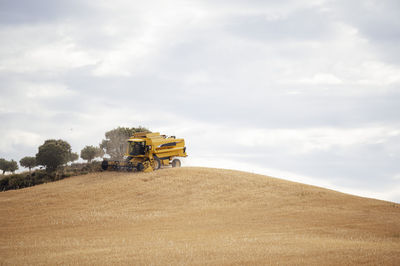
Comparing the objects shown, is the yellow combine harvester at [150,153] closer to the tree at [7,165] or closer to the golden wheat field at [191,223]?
the golden wheat field at [191,223]

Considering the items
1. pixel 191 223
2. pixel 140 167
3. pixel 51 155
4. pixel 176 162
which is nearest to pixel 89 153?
pixel 51 155

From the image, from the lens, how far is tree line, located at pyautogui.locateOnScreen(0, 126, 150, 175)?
4569cm

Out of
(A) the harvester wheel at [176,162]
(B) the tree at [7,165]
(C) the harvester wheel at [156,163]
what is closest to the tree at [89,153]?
(B) the tree at [7,165]

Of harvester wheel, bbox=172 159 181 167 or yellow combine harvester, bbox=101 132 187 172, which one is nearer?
yellow combine harvester, bbox=101 132 187 172

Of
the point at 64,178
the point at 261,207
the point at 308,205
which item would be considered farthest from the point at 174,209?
the point at 64,178

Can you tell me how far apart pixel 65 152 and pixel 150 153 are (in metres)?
16.5

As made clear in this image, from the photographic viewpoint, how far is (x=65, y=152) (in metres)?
46.5

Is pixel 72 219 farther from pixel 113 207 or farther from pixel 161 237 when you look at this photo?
pixel 161 237

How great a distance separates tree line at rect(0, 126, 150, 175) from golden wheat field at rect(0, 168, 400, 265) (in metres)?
13.8

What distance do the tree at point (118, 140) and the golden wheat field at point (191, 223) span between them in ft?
73.5

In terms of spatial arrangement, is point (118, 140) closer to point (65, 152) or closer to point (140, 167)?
point (65, 152)

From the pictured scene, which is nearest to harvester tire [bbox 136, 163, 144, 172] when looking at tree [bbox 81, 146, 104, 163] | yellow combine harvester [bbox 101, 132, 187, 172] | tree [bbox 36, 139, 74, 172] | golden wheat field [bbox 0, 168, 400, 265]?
yellow combine harvester [bbox 101, 132, 187, 172]

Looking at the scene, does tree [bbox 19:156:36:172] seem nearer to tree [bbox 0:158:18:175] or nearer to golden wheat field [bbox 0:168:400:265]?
Result: tree [bbox 0:158:18:175]

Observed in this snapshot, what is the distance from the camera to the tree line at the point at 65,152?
150 ft
